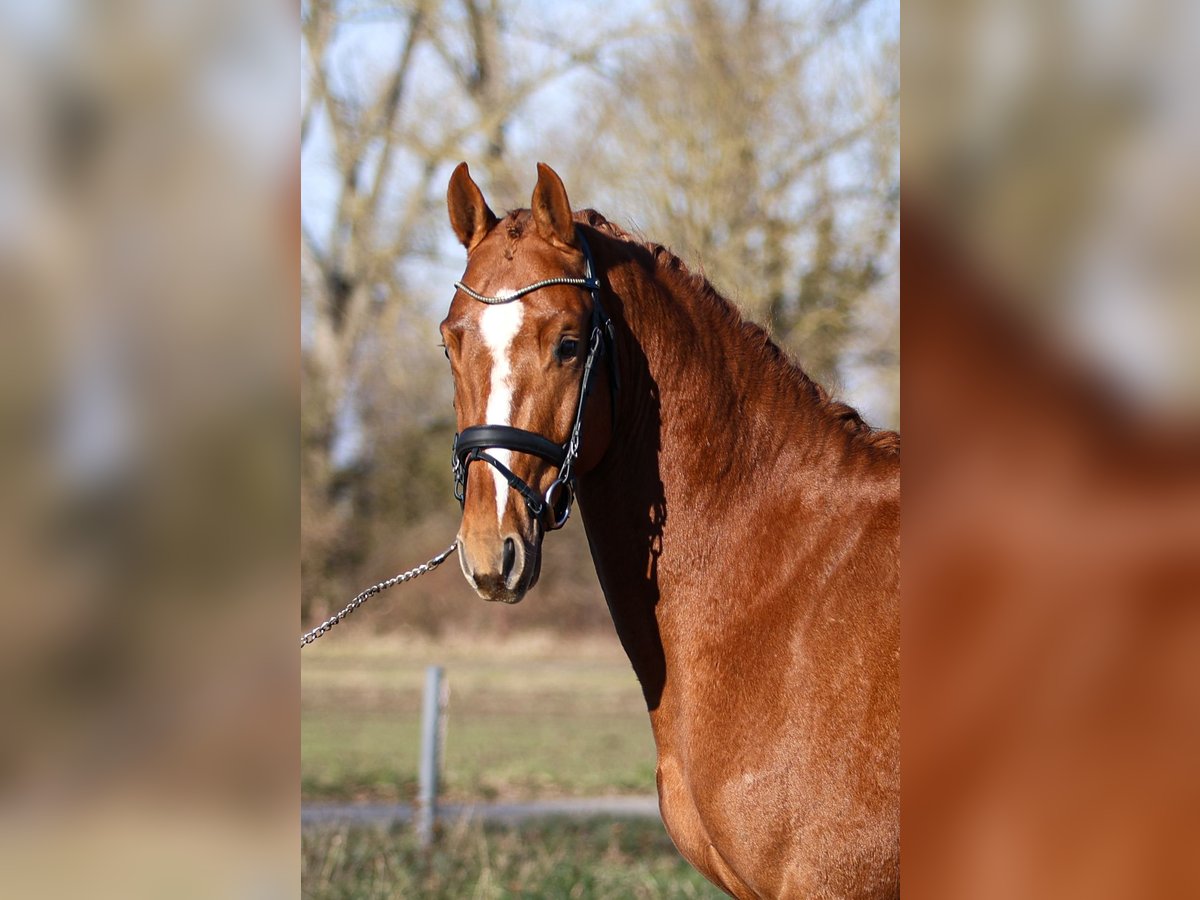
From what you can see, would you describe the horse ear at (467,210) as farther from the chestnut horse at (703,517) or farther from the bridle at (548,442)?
the bridle at (548,442)

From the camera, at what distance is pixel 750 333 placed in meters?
3.24

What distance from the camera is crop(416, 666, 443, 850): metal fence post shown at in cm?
747

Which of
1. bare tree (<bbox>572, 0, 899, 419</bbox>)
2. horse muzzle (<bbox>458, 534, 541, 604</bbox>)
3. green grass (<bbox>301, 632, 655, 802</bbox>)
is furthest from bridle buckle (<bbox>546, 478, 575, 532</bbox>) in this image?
bare tree (<bbox>572, 0, 899, 419</bbox>)

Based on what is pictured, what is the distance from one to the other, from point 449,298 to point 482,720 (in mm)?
6021

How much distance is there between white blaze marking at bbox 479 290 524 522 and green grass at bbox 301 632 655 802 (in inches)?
178

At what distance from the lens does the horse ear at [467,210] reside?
3125mm

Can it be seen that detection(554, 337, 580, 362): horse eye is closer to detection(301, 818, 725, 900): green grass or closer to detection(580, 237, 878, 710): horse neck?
detection(580, 237, 878, 710): horse neck
